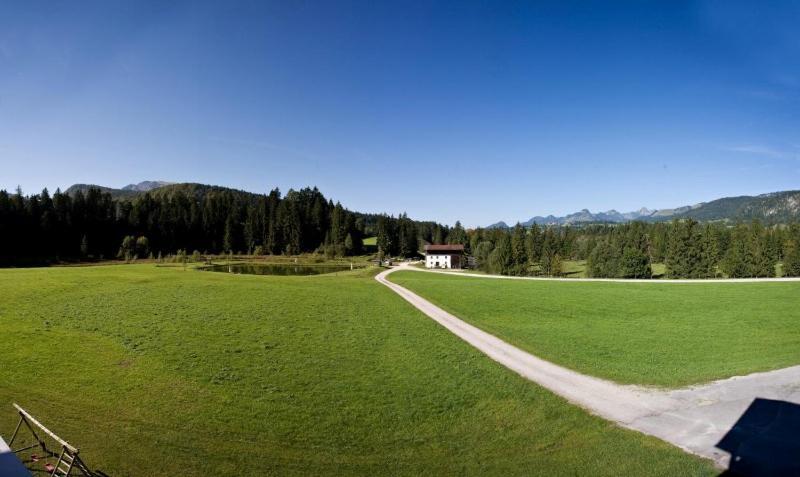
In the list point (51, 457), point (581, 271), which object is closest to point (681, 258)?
point (581, 271)

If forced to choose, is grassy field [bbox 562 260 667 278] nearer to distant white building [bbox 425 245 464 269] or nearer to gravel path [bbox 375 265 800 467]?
distant white building [bbox 425 245 464 269]

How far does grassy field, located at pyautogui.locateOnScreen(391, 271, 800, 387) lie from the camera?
63.6ft

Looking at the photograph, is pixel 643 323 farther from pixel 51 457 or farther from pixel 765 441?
pixel 51 457

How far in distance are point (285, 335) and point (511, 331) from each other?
14222 mm

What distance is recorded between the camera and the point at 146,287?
40.4 meters

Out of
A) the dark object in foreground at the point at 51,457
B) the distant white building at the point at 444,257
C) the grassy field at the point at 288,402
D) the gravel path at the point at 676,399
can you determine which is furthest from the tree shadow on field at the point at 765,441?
the distant white building at the point at 444,257

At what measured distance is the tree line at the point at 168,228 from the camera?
299 feet

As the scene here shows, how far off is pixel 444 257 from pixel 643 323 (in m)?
64.2

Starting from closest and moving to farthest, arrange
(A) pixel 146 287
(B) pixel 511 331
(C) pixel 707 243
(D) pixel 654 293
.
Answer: (B) pixel 511 331 → (A) pixel 146 287 → (D) pixel 654 293 → (C) pixel 707 243

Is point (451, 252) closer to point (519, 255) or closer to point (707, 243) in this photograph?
point (519, 255)

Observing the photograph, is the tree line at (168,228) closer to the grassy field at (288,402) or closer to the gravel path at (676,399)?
the grassy field at (288,402)

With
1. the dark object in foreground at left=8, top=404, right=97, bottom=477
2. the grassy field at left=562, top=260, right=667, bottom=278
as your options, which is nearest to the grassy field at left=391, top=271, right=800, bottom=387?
the dark object in foreground at left=8, top=404, right=97, bottom=477

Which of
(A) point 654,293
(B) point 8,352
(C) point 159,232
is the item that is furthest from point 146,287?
(C) point 159,232

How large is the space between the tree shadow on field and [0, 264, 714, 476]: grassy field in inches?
46.2
